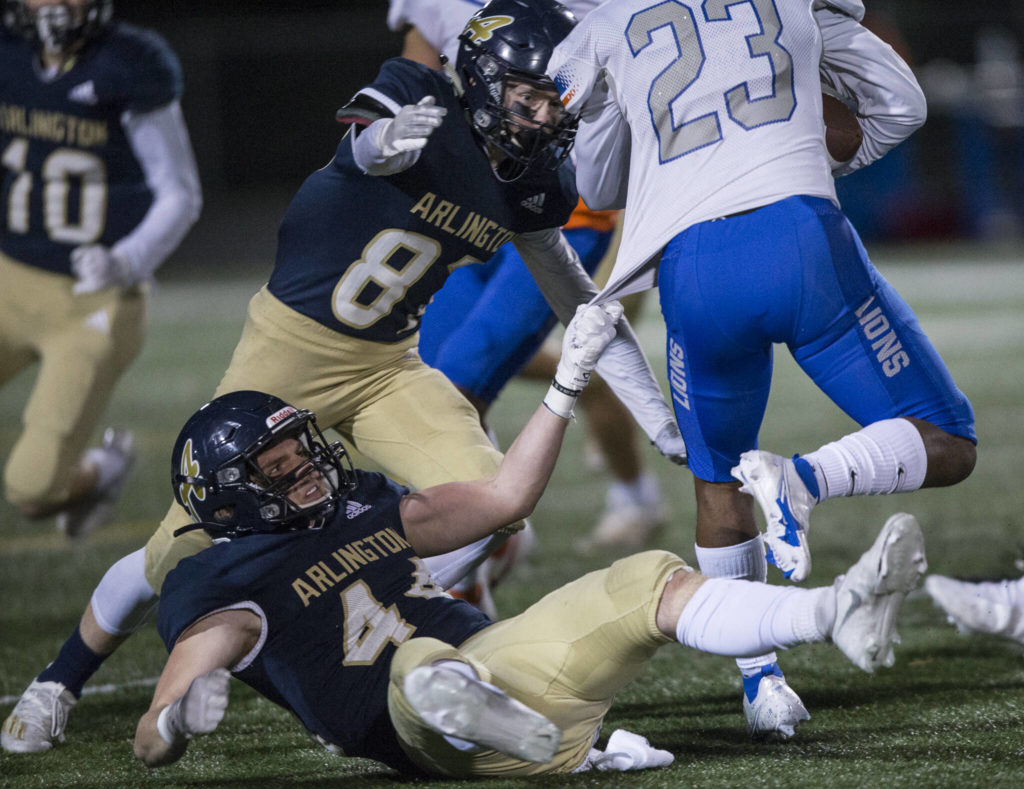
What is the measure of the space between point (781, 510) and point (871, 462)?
0.85 ft

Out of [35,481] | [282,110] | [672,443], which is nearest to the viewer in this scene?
[672,443]

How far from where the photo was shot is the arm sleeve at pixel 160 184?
491cm

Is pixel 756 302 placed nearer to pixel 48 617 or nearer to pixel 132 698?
pixel 132 698

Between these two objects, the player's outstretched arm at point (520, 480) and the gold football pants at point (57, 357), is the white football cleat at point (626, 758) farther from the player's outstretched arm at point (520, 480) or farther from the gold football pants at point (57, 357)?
the gold football pants at point (57, 357)

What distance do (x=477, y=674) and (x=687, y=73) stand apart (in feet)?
4.30

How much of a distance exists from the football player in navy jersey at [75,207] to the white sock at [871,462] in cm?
298

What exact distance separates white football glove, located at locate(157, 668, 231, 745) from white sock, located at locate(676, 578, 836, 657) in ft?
2.64

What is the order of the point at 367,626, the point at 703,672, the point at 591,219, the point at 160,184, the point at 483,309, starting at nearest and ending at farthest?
the point at 367,626 → the point at 703,672 → the point at 483,309 → the point at 591,219 → the point at 160,184

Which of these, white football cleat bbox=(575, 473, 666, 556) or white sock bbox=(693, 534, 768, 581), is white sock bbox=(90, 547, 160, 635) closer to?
white sock bbox=(693, 534, 768, 581)

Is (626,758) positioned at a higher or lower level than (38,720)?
higher

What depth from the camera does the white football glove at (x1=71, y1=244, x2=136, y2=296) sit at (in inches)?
188

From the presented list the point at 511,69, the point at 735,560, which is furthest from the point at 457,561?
the point at 511,69

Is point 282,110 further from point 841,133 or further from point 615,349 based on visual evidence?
point 841,133

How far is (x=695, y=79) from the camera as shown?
287 cm
